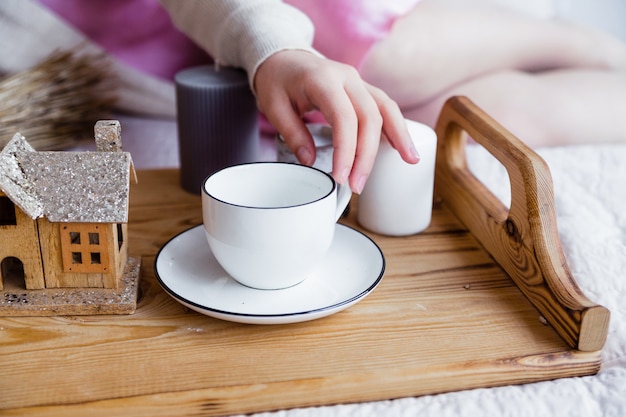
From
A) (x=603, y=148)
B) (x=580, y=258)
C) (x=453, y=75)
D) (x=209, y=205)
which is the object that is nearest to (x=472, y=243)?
(x=580, y=258)

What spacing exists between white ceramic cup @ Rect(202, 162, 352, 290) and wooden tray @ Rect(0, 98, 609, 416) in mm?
47

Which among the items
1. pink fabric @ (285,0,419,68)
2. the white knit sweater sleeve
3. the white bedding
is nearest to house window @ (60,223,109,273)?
the white bedding

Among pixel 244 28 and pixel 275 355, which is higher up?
pixel 244 28

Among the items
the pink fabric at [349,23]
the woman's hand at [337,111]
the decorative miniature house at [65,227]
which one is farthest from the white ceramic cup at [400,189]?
the pink fabric at [349,23]

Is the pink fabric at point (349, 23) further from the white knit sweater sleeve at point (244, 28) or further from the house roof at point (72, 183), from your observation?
the house roof at point (72, 183)

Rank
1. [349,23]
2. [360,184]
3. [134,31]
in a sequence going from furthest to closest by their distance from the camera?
[134,31], [349,23], [360,184]

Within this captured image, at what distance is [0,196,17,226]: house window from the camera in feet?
1.79

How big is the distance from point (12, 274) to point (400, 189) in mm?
377

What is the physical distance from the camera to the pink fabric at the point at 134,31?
1.18 m

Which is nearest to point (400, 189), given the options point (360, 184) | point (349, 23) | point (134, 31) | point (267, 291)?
point (360, 184)

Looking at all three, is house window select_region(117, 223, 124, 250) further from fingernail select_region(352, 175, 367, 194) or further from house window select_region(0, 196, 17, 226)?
fingernail select_region(352, 175, 367, 194)

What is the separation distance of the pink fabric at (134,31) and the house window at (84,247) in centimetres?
70

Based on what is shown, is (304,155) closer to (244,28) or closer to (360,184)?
(360,184)

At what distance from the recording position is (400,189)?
2.33 ft
